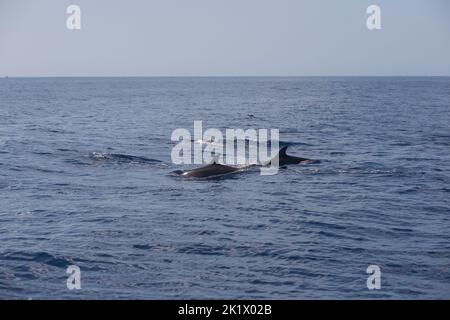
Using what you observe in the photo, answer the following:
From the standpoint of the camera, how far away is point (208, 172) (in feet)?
87.2

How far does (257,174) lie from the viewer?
2722 cm

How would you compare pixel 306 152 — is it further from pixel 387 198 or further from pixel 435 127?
pixel 435 127

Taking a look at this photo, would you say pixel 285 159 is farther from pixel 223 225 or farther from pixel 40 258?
pixel 40 258

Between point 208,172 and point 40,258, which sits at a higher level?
point 208,172

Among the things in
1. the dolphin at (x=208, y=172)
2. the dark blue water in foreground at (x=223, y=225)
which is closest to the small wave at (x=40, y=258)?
the dark blue water in foreground at (x=223, y=225)

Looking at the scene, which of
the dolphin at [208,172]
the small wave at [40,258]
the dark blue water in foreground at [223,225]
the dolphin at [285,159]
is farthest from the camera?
the dolphin at [285,159]

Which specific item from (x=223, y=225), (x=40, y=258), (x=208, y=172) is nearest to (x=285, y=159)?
(x=208, y=172)

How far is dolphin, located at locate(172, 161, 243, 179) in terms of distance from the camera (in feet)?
86.3

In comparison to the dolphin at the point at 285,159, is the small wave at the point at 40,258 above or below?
below

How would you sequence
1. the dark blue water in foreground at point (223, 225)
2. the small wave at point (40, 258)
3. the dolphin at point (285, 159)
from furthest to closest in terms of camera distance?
1. the dolphin at point (285, 159)
2. the small wave at point (40, 258)
3. the dark blue water in foreground at point (223, 225)

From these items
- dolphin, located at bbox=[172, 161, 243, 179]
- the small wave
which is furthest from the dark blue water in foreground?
dolphin, located at bbox=[172, 161, 243, 179]

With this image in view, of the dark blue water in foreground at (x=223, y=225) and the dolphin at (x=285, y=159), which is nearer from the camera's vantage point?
the dark blue water in foreground at (x=223, y=225)

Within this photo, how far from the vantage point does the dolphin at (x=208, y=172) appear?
2630 centimetres

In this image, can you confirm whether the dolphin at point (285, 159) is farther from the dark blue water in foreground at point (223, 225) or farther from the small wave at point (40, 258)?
the small wave at point (40, 258)
